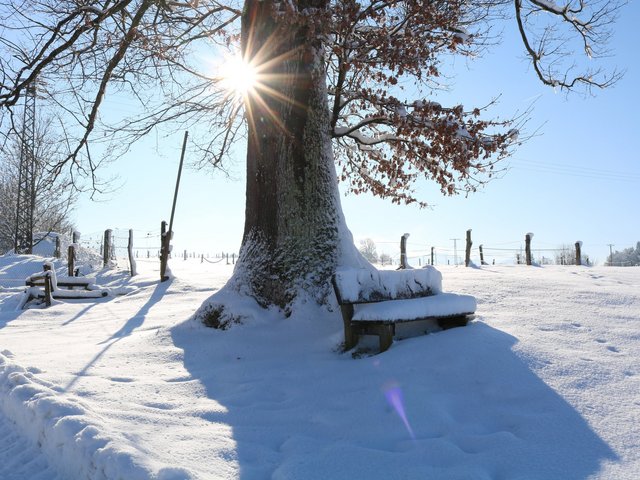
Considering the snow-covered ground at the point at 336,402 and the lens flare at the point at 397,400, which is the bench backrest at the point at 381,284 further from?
the lens flare at the point at 397,400

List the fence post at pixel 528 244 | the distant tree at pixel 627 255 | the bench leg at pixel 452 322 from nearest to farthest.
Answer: the bench leg at pixel 452 322, the fence post at pixel 528 244, the distant tree at pixel 627 255

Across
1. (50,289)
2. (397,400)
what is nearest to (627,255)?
(50,289)

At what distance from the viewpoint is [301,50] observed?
21.9 feet

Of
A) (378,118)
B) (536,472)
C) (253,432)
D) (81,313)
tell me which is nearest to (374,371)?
(253,432)

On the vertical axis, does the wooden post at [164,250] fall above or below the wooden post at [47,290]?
above

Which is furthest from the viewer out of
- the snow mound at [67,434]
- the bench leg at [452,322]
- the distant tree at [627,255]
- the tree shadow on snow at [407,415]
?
the distant tree at [627,255]

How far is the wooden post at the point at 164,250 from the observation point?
50.1ft

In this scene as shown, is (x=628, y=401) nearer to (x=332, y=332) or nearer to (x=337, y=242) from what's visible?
(x=332, y=332)

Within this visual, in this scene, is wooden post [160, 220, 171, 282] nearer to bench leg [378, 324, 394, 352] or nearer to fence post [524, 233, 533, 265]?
bench leg [378, 324, 394, 352]

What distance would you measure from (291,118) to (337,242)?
71.6 inches

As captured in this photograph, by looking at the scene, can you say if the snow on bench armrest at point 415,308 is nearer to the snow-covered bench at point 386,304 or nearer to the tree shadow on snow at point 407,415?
the snow-covered bench at point 386,304

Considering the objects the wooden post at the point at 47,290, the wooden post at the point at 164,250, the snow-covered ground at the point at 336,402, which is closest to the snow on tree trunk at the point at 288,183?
the snow-covered ground at the point at 336,402

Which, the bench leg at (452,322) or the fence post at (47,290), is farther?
the fence post at (47,290)

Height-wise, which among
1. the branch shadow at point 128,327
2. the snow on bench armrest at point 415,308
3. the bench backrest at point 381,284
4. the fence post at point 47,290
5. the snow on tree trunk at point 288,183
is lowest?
the branch shadow at point 128,327
